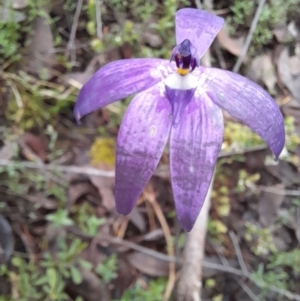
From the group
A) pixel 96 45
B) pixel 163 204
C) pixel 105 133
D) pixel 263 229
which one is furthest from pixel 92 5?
pixel 263 229

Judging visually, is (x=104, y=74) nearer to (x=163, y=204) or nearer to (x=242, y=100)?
(x=242, y=100)

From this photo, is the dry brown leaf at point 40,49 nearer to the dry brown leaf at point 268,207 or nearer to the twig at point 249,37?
the twig at point 249,37

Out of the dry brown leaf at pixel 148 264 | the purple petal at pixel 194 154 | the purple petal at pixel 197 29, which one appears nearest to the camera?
the purple petal at pixel 194 154

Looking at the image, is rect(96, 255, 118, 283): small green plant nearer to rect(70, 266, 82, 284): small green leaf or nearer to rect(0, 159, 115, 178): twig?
rect(70, 266, 82, 284): small green leaf

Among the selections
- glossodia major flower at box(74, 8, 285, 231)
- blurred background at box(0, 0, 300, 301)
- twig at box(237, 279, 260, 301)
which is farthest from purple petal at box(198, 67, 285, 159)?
twig at box(237, 279, 260, 301)

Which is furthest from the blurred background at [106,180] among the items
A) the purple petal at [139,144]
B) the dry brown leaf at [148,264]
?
the purple petal at [139,144]

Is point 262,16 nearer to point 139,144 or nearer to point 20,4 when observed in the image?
point 20,4
